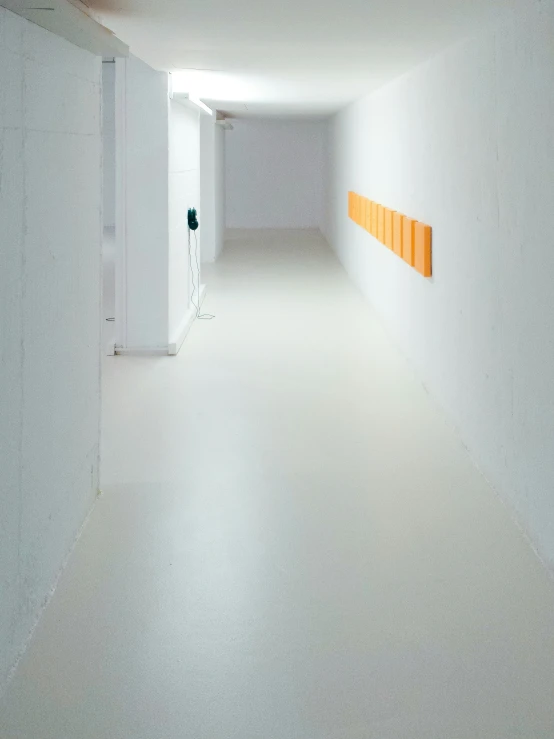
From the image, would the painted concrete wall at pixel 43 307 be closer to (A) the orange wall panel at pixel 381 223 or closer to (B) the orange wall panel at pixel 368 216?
(A) the orange wall panel at pixel 381 223

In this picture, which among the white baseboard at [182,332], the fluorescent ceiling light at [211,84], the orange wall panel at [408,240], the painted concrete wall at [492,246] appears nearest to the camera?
the painted concrete wall at [492,246]

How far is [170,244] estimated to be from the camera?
319 inches

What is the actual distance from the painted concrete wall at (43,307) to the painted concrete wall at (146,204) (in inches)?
130

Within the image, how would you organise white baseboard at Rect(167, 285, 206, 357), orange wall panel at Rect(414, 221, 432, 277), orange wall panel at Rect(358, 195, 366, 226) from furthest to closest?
1. orange wall panel at Rect(358, 195, 366, 226)
2. white baseboard at Rect(167, 285, 206, 357)
3. orange wall panel at Rect(414, 221, 432, 277)

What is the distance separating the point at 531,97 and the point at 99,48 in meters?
1.84

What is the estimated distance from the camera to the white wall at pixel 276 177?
74.5ft

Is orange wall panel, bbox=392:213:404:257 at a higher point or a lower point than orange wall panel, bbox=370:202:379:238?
lower

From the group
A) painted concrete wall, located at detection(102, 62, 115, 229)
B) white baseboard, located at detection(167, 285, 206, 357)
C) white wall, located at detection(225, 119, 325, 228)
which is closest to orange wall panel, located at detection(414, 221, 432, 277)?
white baseboard, located at detection(167, 285, 206, 357)

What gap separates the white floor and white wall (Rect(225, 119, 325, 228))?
16.6 metres

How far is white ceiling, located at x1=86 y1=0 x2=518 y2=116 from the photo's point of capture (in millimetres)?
4168

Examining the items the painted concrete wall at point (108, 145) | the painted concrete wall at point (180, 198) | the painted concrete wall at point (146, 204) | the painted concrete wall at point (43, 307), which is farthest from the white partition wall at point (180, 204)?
the painted concrete wall at point (108, 145)

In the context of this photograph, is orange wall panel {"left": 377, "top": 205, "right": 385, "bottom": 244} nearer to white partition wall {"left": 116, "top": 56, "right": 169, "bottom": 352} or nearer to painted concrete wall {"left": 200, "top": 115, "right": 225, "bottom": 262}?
white partition wall {"left": 116, "top": 56, "right": 169, "bottom": 352}

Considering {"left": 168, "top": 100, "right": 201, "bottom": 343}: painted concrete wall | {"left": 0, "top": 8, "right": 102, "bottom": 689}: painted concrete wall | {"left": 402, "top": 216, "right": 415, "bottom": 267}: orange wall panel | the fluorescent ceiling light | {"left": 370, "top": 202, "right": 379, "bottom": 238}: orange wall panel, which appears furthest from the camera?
{"left": 370, "top": 202, "right": 379, "bottom": 238}: orange wall panel

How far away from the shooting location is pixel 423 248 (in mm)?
6617
